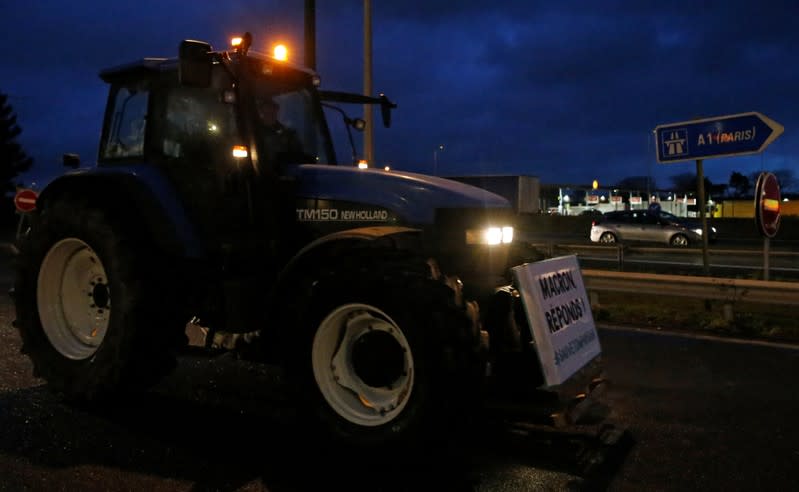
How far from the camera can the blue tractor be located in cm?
406

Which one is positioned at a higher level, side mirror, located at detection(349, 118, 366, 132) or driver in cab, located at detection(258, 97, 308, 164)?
side mirror, located at detection(349, 118, 366, 132)

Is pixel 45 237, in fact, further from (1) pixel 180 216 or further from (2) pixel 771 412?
(2) pixel 771 412

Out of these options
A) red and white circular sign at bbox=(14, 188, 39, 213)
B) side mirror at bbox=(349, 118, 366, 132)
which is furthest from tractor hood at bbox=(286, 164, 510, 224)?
red and white circular sign at bbox=(14, 188, 39, 213)

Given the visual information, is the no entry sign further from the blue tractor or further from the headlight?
the headlight

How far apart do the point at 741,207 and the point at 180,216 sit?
207 ft

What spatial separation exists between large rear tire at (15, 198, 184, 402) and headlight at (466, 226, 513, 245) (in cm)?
221

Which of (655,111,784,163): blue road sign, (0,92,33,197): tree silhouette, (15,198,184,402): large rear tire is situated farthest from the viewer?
(0,92,33,197): tree silhouette

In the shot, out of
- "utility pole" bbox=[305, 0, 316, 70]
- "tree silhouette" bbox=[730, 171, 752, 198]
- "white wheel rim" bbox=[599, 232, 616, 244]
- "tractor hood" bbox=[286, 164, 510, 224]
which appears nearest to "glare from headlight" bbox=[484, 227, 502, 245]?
"tractor hood" bbox=[286, 164, 510, 224]

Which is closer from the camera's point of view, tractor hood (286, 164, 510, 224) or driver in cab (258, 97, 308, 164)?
tractor hood (286, 164, 510, 224)

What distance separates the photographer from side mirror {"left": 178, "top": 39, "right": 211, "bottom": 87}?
4.44m

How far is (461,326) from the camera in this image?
382 centimetres

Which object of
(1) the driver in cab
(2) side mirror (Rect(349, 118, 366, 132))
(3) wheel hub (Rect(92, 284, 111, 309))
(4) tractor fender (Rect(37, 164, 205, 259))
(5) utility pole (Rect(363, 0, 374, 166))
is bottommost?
(3) wheel hub (Rect(92, 284, 111, 309))

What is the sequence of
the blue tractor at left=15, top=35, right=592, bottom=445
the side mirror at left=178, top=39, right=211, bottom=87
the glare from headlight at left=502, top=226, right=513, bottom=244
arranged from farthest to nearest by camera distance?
the glare from headlight at left=502, top=226, right=513, bottom=244 → the side mirror at left=178, top=39, right=211, bottom=87 → the blue tractor at left=15, top=35, right=592, bottom=445

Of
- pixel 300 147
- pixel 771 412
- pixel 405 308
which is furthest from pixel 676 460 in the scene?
pixel 300 147
